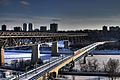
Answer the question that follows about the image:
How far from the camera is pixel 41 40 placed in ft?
195

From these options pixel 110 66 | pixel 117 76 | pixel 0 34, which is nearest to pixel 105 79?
pixel 117 76

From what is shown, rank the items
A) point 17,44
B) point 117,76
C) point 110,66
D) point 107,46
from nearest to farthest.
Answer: point 117,76, point 17,44, point 110,66, point 107,46

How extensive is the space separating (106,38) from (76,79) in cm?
12377

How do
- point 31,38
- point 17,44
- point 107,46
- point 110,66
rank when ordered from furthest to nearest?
point 107,46 < point 31,38 < point 110,66 < point 17,44

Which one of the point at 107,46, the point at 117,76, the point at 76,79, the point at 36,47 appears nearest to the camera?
the point at 76,79

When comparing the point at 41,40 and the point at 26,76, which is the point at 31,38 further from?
the point at 26,76

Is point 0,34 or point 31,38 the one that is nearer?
point 0,34

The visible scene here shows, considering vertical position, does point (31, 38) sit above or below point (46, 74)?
above

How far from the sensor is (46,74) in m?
34.2

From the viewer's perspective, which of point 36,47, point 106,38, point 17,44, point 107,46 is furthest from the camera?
point 106,38

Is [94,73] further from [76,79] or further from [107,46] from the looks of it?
Answer: [107,46]

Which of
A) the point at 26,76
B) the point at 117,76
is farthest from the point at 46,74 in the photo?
the point at 117,76

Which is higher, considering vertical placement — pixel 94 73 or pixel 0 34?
pixel 0 34

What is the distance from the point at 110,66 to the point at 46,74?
17298 millimetres
